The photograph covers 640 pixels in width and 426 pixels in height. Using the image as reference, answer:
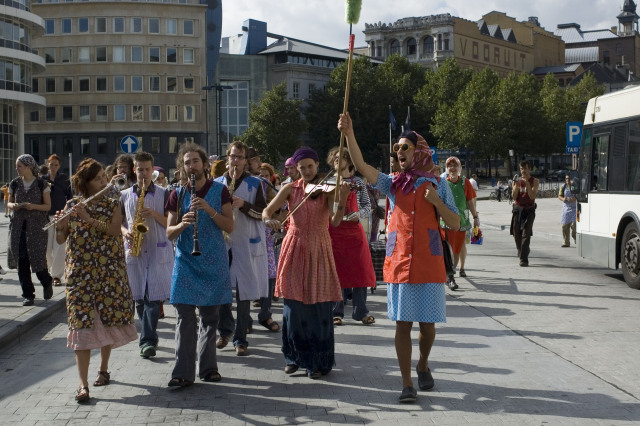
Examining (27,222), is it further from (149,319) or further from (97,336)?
(97,336)

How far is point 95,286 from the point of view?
6.88 metres

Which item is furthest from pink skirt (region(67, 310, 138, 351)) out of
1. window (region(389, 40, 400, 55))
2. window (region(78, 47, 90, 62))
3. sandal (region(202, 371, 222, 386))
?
window (region(389, 40, 400, 55))

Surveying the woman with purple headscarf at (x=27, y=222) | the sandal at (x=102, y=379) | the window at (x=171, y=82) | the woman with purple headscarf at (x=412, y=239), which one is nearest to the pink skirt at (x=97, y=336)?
the sandal at (x=102, y=379)

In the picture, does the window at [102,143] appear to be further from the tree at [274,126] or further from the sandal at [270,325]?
the sandal at [270,325]

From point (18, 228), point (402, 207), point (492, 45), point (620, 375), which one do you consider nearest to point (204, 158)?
point (402, 207)

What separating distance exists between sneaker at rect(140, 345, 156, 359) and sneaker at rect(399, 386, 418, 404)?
2812mm

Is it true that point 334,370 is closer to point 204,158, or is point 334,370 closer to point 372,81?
point 204,158

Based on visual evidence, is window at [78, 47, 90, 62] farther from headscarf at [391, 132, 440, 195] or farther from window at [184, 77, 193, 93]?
headscarf at [391, 132, 440, 195]

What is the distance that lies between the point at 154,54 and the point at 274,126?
15.6 meters

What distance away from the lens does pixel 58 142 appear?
272 feet

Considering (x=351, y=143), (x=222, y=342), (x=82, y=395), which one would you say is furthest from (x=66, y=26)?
(x=351, y=143)

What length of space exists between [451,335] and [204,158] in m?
3.43

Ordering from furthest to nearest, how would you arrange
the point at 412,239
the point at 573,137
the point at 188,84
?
the point at 188,84
the point at 573,137
the point at 412,239

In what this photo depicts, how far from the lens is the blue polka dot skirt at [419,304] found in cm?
657
